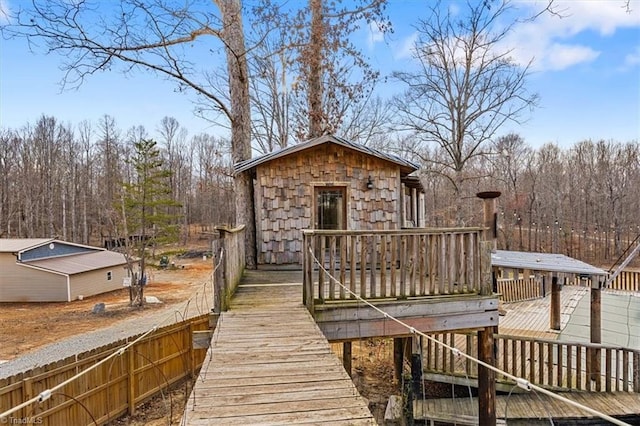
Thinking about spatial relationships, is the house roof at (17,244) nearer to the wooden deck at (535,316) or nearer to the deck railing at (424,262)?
the deck railing at (424,262)

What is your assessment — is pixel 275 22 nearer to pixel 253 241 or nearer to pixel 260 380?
pixel 253 241

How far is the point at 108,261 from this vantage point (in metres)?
21.9

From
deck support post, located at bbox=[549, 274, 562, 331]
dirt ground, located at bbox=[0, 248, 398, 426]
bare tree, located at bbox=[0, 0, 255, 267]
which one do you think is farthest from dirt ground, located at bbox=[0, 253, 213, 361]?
deck support post, located at bbox=[549, 274, 562, 331]

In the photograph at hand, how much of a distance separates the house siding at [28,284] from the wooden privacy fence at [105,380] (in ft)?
45.9

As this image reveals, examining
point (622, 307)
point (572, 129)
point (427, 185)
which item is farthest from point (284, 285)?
point (572, 129)

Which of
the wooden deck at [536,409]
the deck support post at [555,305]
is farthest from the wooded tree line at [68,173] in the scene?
the wooden deck at [536,409]

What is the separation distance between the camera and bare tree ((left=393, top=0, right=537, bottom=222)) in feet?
50.0

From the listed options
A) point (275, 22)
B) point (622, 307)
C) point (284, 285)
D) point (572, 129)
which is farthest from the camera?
point (572, 129)

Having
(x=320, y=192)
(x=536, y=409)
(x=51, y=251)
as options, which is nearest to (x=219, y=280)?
(x=320, y=192)

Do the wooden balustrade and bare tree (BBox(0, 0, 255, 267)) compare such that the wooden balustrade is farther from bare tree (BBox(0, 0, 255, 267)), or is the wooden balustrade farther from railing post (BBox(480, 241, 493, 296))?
bare tree (BBox(0, 0, 255, 267))

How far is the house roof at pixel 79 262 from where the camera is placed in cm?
1883

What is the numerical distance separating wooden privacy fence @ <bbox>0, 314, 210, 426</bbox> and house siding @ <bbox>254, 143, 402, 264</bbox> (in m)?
2.80

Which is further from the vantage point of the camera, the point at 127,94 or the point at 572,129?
the point at 572,129

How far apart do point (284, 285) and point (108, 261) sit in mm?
19639
